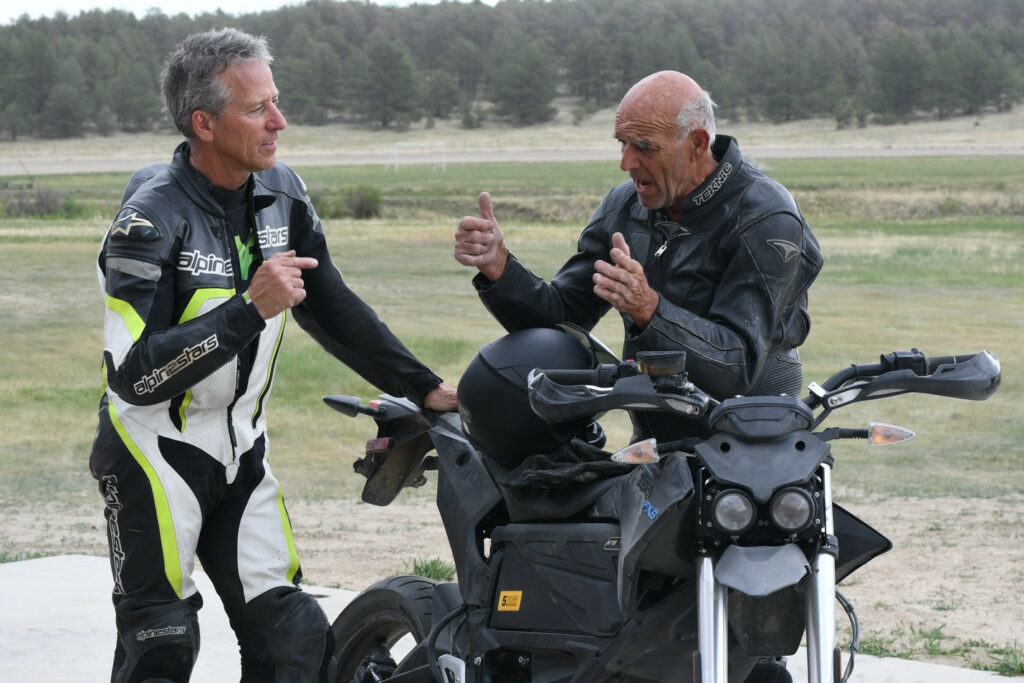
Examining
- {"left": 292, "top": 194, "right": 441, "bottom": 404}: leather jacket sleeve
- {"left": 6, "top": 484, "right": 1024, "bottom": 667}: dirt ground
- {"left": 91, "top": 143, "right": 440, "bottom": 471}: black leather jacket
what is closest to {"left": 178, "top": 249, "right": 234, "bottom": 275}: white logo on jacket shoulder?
{"left": 91, "top": 143, "right": 440, "bottom": 471}: black leather jacket

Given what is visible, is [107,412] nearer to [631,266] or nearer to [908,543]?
[631,266]

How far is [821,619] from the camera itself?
9.14ft

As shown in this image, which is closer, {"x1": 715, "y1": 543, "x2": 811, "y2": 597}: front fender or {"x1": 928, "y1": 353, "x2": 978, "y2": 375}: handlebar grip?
{"x1": 715, "y1": 543, "x2": 811, "y2": 597}: front fender

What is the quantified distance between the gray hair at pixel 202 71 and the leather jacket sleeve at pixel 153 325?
0.33 metres

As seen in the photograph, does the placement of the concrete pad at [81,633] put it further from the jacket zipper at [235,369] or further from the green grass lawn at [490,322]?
the green grass lawn at [490,322]

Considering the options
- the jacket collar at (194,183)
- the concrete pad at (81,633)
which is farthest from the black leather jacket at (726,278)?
the concrete pad at (81,633)

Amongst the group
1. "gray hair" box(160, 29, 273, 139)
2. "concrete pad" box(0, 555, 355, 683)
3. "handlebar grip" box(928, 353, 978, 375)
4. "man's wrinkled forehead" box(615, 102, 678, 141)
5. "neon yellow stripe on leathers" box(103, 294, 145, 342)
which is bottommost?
"concrete pad" box(0, 555, 355, 683)

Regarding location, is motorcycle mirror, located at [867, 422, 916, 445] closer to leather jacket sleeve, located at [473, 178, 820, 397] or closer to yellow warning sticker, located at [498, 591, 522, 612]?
leather jacket sleeve, located at [473, 178, 820, 397]

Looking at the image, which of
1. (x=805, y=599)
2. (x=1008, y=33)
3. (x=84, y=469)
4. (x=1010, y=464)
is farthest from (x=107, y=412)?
(x=1008, y=33)

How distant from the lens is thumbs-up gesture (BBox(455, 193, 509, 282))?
3998mm

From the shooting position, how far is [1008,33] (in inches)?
4815

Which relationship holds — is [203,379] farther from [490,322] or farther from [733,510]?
[490,322]

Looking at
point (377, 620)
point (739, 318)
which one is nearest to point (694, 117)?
point (739, 318)

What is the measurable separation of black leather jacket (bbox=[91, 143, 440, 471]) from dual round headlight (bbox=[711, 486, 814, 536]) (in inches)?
50.6
